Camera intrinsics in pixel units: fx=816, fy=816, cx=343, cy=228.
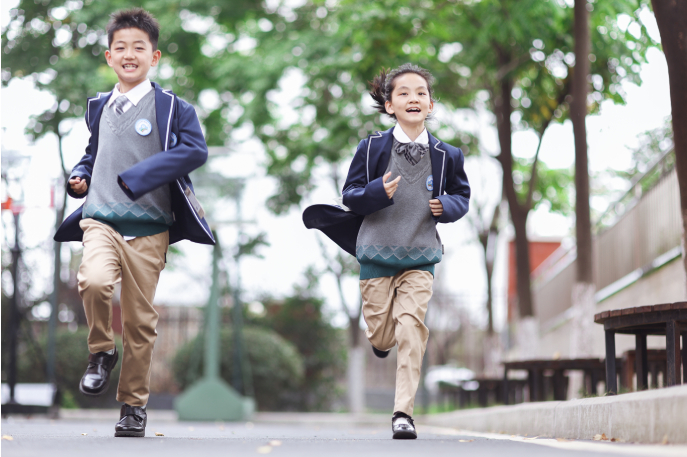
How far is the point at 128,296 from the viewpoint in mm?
4312

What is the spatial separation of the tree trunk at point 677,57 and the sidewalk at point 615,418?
2.04 m

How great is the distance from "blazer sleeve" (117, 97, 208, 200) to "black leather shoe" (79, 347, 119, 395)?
2.75ft

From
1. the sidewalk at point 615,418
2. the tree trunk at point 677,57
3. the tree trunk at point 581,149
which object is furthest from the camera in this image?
the tree trunk at point 581,149

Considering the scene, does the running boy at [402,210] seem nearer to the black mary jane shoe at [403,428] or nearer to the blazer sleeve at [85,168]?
the black mary jane shoe at [403,428]

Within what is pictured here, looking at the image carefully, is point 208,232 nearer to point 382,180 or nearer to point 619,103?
point 382,180

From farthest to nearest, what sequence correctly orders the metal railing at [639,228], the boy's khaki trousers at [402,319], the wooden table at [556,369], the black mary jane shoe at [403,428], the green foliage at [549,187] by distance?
the green foliage at [549,187] < the metal railing at [639,228] < the wooden table at [556,369] < the boy's khaki trousers at [402,319] < the black mary jane shoe at [403,428]

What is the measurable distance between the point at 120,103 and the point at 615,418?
308 cm

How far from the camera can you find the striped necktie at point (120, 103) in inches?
174

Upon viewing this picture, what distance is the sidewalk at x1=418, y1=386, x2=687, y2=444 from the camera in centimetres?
341

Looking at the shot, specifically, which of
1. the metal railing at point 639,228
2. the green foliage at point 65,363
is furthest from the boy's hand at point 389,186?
the green foliage at point 65,363

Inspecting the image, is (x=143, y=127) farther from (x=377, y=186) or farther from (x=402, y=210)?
(x=402, y=210)

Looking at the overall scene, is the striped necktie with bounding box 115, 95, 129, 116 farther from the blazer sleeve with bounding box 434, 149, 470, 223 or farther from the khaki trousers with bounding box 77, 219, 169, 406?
the blazer sleeve with bounding box 434, 149, 470, 223

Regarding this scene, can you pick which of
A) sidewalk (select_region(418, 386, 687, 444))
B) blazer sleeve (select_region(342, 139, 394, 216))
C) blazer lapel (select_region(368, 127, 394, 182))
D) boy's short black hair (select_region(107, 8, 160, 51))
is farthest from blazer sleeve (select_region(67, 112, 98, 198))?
sidewalk (select_region(418, 386, 687, 444))

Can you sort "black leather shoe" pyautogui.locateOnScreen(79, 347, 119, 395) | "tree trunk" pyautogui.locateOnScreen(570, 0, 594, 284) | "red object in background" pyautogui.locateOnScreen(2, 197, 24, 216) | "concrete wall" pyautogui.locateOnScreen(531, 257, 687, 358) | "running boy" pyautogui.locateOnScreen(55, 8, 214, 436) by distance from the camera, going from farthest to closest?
"red object in background" pyautogui.locateOnScreen(2, 197, 24, 216)
"tree trunk" pyautogui.locateOnScreen(570, 0, 594, 284)
"concrete wall" pyautogui.locateOnScreen(531, 257, 687, 358)
"running boy" pyautogui.locateOnScreen(55, 8, 214, 436)
"black leather shoe" pyautogui.locateOnScreen(79, 347, 119, 395)
